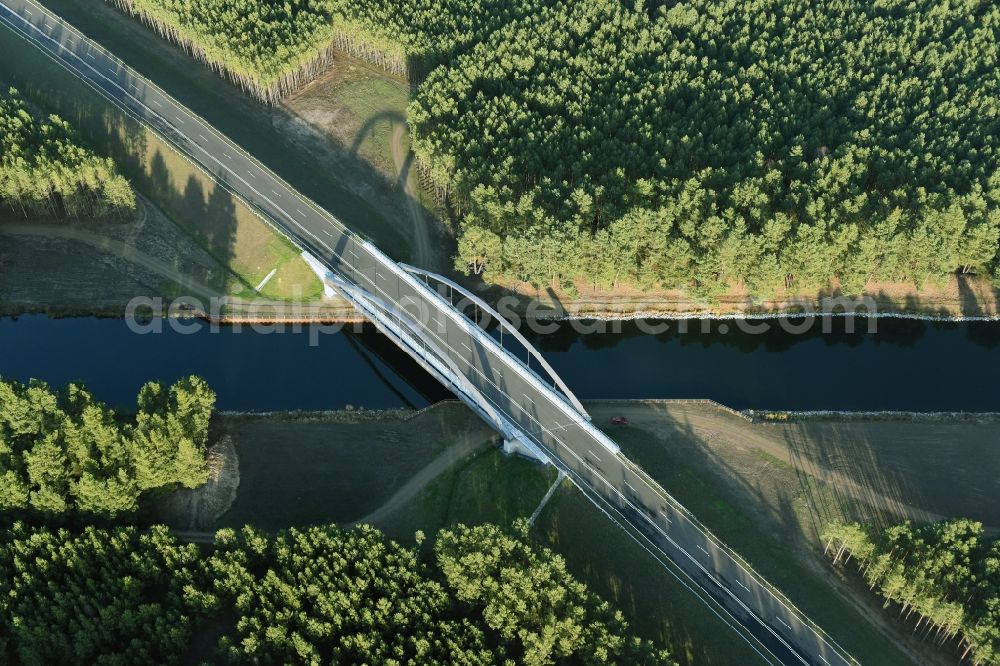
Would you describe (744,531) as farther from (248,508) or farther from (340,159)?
(340,159)

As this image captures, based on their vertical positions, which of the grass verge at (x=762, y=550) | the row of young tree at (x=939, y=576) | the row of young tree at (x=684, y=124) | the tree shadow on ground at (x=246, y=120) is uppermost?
the row of young tree at (x=684, y=124)

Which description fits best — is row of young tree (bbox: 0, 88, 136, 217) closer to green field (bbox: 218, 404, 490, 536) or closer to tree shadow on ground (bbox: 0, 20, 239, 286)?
tree shadow on ground (bbox: 0, 20, 239, 286)

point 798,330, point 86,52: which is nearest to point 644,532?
point 798,330

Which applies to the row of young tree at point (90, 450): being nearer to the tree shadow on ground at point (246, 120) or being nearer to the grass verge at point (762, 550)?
the tree shadow on ground at point (246, 120)

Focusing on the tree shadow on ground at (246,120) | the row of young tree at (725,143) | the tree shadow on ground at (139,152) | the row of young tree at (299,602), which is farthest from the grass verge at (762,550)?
the tree shadow on ground at (139,152)

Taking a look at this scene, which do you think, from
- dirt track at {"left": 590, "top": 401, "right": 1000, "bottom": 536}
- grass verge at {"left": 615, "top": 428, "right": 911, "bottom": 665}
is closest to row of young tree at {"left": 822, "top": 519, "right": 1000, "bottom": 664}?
grass verge at {"left": 615, "top": 428, "right": 911, "bottom": 665}

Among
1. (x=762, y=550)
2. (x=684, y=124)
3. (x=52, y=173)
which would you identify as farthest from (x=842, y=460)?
(x=52, y=173)
